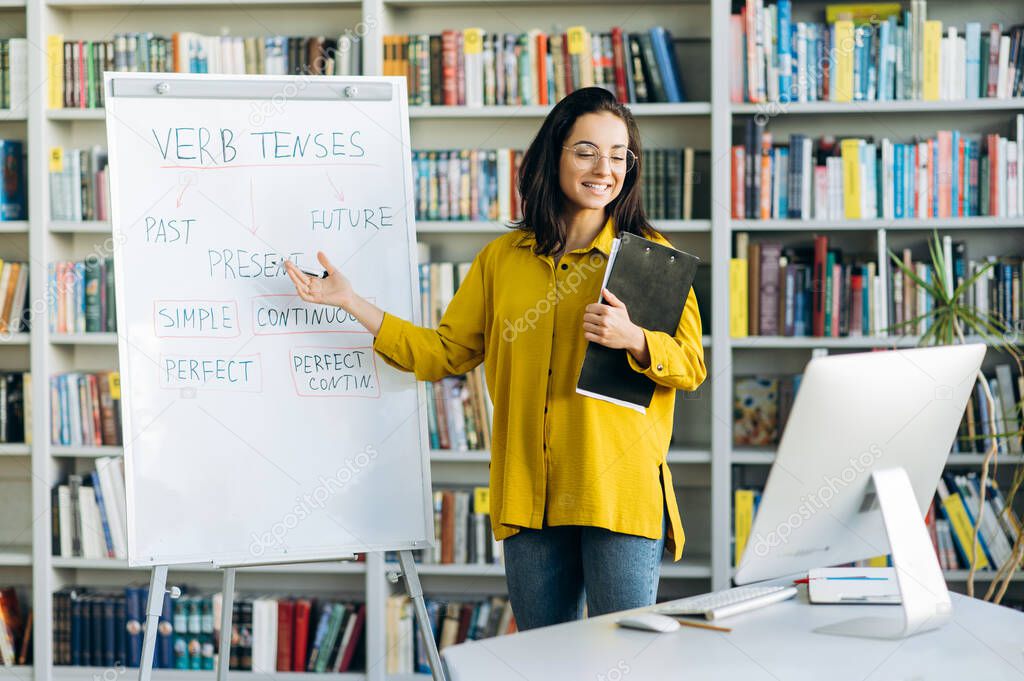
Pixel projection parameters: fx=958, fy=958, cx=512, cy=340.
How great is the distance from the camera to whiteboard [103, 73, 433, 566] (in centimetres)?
197

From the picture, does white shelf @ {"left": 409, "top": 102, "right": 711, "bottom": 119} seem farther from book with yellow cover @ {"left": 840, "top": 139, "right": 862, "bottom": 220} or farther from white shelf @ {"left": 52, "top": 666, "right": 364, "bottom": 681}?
white shelf @ {"left": 52, "top": 666, "right": 364, "bottom": 681}

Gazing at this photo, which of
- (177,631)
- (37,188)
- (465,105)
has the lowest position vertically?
(177,631)

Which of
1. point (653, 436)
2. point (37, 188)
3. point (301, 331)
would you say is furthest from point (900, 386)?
point (37, 188)

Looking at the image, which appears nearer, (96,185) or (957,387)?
(957,387)

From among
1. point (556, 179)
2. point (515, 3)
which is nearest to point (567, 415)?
point (556, 179)

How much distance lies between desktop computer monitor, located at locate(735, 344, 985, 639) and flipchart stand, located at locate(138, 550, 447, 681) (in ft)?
2.88

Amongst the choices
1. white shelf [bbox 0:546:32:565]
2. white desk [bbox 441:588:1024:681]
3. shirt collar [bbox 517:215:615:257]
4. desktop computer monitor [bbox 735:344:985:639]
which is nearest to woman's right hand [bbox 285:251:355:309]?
shirt collar [bbox 517:215:615:257]

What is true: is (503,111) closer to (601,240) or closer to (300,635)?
(601,240)

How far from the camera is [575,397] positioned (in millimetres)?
1756

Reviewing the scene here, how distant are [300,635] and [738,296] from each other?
1762 millimetres

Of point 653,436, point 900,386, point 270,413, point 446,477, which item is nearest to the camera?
point 900,386

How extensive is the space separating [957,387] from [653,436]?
0.56m

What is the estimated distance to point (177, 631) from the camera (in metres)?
3.09

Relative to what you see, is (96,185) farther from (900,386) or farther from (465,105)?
(900,386)
